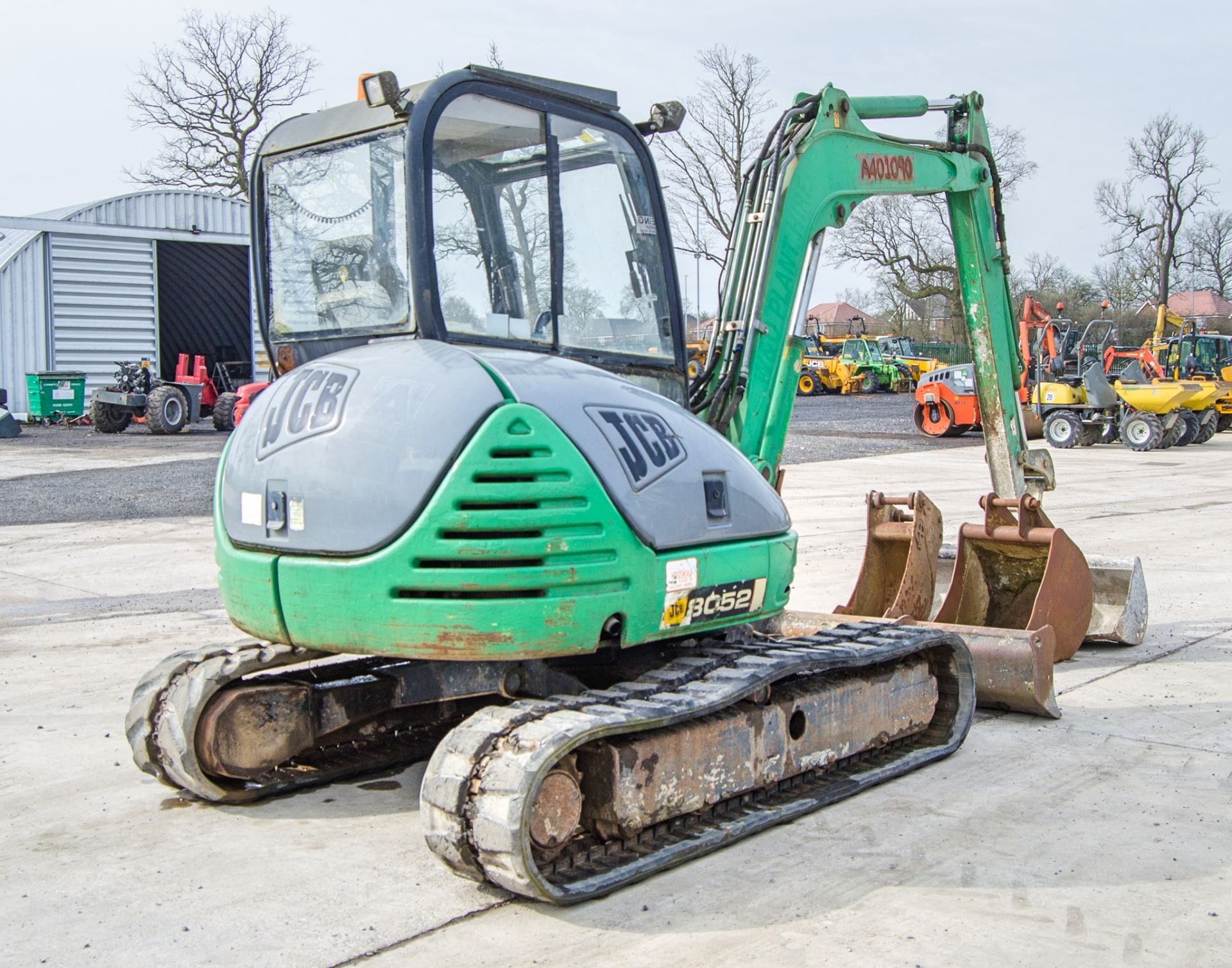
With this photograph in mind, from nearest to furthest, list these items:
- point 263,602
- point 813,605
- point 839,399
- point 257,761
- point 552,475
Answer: point 552,475 < point 263,602 < point 257,761 < point 813,605 < point 839,399

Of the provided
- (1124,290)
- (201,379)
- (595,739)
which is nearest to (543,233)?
(595,739)

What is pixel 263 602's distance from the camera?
4.26m

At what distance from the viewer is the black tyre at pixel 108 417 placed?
26.6m

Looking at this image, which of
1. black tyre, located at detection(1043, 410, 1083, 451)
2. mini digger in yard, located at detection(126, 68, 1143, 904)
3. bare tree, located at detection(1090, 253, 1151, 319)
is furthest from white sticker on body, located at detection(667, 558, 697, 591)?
bare tree, located at detection(1090, 253, 1151, 319)

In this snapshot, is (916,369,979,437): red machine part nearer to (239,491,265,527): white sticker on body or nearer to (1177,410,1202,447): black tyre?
(1177,410,1202,447): black tyre

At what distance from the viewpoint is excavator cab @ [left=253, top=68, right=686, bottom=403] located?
14.2 ft

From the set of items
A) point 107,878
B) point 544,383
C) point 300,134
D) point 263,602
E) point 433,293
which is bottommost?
point 107,878

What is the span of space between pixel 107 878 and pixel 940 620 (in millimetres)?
4278

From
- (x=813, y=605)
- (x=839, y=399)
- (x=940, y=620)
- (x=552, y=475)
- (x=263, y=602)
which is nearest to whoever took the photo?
(x=552, y=475)

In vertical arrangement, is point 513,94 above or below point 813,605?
above

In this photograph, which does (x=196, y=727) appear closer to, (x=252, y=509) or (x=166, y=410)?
(x=252, y=509)

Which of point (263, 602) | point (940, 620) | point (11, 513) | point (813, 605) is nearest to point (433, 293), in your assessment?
point (263, 602)

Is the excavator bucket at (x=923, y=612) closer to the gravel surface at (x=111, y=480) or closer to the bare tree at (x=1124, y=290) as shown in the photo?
the gravel surface at (x=111, y=480)

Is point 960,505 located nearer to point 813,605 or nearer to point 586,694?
point 813,605
